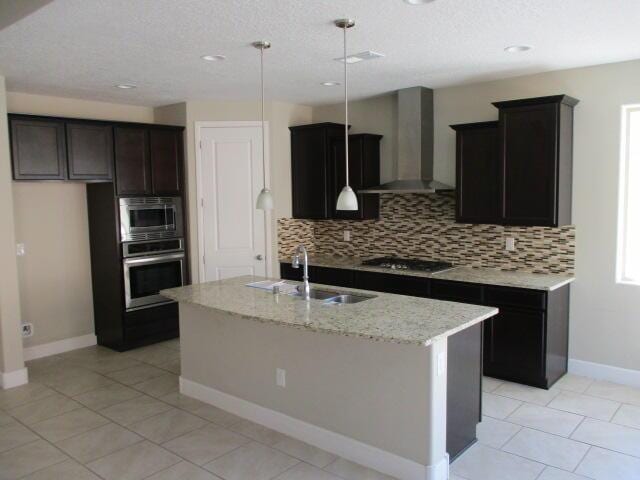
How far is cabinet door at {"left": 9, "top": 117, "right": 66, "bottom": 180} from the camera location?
465cm

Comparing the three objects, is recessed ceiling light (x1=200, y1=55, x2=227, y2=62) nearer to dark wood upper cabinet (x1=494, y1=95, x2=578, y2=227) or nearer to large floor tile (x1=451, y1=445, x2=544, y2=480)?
dark wood upper cabinet (x1=494, y1=95, x2=578, y2=227)

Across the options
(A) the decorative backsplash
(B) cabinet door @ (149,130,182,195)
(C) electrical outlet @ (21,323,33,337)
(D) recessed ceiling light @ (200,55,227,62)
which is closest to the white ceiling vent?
(D) recessed ceiling light @ (200,55,227,62)

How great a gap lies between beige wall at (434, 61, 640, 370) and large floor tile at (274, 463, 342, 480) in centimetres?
267

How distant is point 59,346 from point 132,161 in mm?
2050

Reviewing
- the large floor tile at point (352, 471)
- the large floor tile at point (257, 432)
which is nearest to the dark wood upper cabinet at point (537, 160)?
the large floor tile at point (352, 471)

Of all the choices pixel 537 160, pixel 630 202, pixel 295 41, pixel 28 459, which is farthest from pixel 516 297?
pixel 28 459

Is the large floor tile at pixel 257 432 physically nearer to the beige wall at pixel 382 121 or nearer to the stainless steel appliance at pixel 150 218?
the stainless steel appliance at pixel 150 218

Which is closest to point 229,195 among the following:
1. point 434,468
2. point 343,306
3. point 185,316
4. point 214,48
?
point 185,316

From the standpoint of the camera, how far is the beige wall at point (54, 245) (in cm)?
516

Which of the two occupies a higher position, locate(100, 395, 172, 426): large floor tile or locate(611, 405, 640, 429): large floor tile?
locate(611, 405, 640, 429): large floor tile

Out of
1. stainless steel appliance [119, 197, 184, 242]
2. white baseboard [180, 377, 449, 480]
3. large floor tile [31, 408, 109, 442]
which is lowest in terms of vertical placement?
large floor tile [31, 408, 109, 442]

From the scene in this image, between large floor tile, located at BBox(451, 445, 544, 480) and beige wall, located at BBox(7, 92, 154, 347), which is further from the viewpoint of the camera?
beige wall, located at BBox(7, 92, 154, 347)

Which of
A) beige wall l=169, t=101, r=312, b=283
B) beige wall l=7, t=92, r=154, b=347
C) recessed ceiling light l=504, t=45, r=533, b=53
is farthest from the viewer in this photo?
beige wall l=169, t=101, r=312, b=283

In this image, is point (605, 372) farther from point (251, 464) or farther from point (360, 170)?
point (251, 464)
